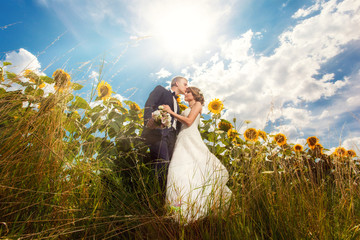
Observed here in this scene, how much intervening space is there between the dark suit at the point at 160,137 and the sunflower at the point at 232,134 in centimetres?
83

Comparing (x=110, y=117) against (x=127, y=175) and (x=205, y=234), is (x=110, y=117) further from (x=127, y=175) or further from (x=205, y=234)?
(x=205, y=234)

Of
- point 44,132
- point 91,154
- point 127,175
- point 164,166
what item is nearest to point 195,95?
point 164,166

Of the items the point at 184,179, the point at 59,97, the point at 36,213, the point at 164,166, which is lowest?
the point at 36,213

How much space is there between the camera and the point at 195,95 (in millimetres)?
3146

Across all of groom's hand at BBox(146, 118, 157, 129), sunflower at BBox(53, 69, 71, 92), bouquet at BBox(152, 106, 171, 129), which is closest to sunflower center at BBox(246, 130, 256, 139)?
bouquet at BBox(152, 106, 171, 129)

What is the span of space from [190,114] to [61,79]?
1530 mm

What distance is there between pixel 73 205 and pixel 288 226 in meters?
1.48

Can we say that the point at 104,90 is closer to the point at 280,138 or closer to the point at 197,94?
the point at 197,94

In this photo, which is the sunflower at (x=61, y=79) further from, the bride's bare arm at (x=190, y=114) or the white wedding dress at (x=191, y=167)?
the white wedding dress at (x=191, y=167)

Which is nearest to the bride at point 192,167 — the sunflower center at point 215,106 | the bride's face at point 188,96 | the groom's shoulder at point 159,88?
the bride's face at point 188,96

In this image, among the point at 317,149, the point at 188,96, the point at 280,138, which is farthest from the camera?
the point at 317,149

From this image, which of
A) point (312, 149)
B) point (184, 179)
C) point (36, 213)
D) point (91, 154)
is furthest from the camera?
point (312, 149)

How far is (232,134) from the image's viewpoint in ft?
10.2

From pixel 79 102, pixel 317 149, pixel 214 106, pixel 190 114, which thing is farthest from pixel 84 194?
pixel 317 149
